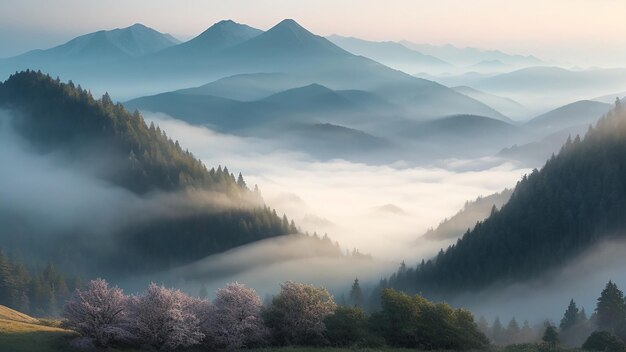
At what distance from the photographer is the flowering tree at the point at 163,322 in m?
63.1

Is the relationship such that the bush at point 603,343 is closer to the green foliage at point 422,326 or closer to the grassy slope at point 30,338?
the green foliage at point 422,326

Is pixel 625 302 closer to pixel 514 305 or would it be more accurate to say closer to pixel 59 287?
pixel 514 305

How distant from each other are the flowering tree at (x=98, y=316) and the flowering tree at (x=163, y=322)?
173 cm

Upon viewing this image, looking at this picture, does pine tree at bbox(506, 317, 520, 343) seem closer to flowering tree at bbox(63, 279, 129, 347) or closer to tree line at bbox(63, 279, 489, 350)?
tree line at bbox(63, 279, 489, 350)

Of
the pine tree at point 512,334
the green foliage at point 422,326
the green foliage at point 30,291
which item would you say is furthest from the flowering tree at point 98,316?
the green foliage at point 30,291

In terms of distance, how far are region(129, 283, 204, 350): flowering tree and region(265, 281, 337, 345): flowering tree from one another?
10181 mm

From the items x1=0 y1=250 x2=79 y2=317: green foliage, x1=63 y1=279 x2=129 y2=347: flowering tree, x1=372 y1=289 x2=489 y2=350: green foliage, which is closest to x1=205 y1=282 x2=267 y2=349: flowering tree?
x1=63 y1=279 x2=129 y2=347: flowering tree

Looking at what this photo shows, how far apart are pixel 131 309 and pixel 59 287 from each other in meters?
110

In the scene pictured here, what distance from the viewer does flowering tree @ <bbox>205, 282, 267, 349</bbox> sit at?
66.1m

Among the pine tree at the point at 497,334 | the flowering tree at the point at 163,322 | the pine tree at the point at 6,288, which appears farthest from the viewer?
the pine tree at the point at 6,288

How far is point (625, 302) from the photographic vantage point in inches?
4587

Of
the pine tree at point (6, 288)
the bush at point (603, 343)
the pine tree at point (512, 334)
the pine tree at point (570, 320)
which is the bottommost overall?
the pine tree at point (512, 334)

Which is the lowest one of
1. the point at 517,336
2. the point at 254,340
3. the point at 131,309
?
the point at 517,336

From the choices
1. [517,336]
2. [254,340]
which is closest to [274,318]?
[254,340]
